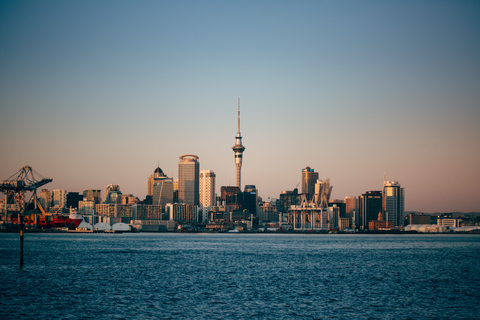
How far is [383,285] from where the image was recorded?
2411 inches

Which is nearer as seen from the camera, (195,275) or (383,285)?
(383,285)

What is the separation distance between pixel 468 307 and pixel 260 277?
2681cm

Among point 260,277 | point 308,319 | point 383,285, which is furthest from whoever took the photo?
point 260,277

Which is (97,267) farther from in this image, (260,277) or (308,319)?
(308,319)

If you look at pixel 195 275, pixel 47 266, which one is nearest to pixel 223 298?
pixel 195 275

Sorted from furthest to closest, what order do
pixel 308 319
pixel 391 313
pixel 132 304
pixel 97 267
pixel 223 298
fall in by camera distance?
pixel 97 267
pixel 223 298
pixel 132 304
pixel 391 313
pixel 308 319

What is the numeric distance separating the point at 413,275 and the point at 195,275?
28457 mm

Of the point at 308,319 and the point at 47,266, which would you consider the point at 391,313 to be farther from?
the point at 47,266

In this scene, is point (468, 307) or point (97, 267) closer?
point (468, 307)

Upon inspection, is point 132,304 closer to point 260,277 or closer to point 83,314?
point 83,314

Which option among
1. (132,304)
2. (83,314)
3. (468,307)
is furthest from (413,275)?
(83,314)

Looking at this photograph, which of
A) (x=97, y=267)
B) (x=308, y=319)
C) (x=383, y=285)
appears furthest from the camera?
(x=97, y=267)

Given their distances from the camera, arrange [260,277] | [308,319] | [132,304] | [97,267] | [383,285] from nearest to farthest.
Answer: [308,319] < [132,304] < [383,285] < [260,277] < [97,267]

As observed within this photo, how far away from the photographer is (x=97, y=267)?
78.9 m
